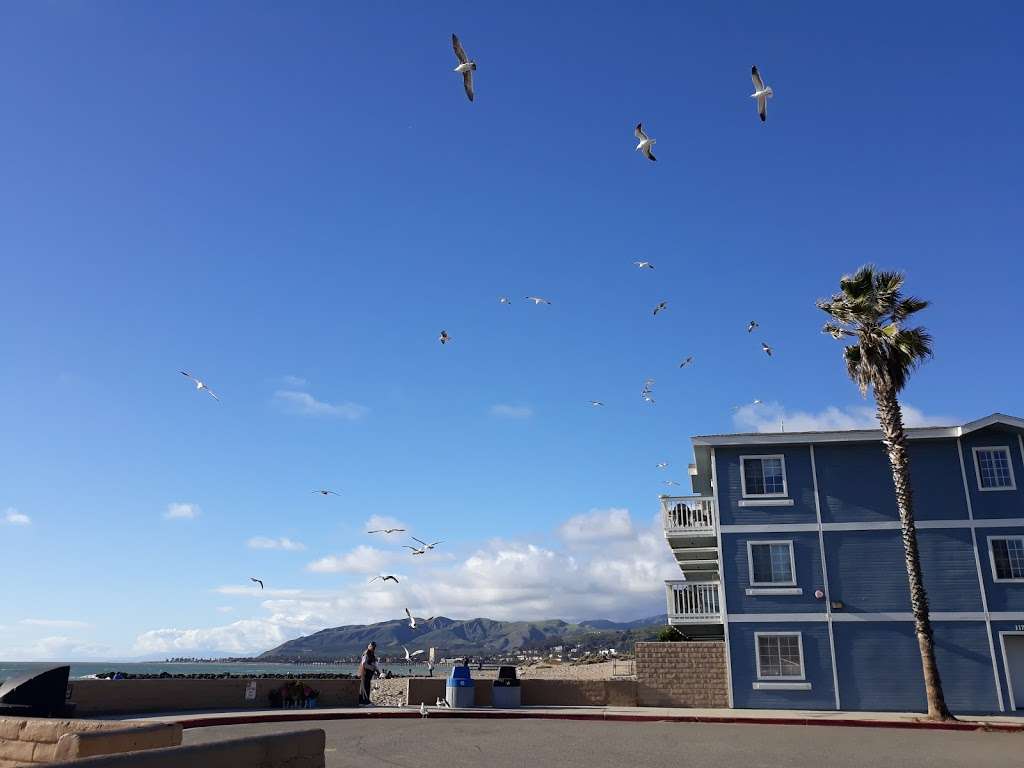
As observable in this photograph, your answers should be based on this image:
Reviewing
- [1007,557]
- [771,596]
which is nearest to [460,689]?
[771,596]

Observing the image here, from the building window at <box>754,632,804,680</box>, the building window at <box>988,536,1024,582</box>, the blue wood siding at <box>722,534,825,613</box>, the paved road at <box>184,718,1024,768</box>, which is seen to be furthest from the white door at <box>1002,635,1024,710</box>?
the paved road at <box>184,718,1024,768</box>

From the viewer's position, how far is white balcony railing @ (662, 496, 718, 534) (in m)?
29.4

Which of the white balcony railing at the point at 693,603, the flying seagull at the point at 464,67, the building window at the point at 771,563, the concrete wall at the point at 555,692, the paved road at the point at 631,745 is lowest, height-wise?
the paved road at the point at 631,745

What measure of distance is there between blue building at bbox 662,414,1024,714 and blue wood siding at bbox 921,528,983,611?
1.4 inches

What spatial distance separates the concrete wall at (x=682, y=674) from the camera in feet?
86.4

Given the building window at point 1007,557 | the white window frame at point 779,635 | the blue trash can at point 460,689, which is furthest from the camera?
the white window frame at point 779,635

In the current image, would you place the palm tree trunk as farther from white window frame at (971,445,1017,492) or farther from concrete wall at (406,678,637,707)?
concrete wall at (406,678,637,707)

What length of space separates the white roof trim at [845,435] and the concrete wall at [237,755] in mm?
22625

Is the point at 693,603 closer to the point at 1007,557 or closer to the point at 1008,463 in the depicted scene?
the point at 1007,557

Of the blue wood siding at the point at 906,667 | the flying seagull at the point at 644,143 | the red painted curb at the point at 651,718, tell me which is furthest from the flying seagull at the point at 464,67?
the blue wood siding at the point at 906,667

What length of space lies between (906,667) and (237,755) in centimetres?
2502

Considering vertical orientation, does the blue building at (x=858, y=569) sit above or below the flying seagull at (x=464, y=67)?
below

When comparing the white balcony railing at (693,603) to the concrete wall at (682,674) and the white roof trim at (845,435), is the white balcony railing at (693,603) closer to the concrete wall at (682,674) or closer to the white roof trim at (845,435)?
the concrete wall at (682,674)

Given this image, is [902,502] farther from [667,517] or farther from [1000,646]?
[667,517]
